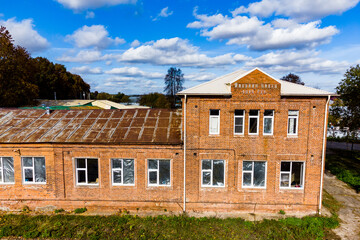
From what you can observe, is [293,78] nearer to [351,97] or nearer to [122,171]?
[351,97]

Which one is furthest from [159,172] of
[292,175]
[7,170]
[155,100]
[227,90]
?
[155,100]

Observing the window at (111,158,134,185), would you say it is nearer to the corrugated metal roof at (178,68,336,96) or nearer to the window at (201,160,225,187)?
the window at (201,160,225,187)

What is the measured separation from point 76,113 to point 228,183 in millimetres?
12168

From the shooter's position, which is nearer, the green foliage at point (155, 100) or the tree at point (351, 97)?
the tree at point (351, 97)

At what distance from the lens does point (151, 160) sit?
13.2 m

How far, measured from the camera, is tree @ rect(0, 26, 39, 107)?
29.9 metres

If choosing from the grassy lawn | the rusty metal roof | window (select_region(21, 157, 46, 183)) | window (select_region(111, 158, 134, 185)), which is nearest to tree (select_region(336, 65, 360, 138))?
the grassy lawn

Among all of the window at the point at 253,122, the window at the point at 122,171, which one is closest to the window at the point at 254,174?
the window at the point at 253,122

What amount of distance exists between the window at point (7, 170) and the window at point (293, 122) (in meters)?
17.6

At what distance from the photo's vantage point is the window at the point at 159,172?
13.1m

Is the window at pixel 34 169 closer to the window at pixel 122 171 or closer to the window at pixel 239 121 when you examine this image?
the window at pixel 122 171

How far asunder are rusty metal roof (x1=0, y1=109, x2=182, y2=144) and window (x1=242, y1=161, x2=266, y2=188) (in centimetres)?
456

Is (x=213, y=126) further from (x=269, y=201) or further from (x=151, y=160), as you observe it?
(x=269, y=201)

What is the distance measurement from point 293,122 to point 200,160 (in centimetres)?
618
